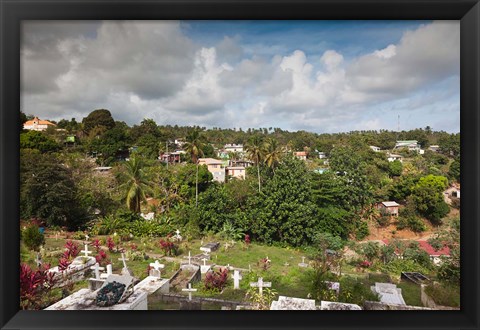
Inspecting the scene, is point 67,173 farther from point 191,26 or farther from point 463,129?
point 463,129

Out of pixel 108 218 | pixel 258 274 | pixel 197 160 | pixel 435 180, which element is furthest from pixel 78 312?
pixel 435 180

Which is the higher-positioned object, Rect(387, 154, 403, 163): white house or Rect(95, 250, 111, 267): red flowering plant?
Rect(387, 154, 403, 163): white house

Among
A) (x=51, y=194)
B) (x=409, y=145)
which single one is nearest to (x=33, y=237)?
(x=51, y=194)

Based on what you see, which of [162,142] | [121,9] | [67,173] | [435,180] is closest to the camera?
[121,9]

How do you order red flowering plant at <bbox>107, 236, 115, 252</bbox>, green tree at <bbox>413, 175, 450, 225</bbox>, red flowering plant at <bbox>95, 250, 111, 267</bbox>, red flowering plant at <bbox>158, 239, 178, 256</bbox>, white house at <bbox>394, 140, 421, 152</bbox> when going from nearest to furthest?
red flowering plant at <bbox>95, 250, 111, 267</bbox> < red flowering plant at <bbox>107, 236, 115, 252</bbox> < red flowering plant at <bbox>158, 239, 178, 256</bbox> < green tree at <bbox>413, 175, 450, 225</bbox> < white house at <bbox>394, 140, 421, 152</bbox>

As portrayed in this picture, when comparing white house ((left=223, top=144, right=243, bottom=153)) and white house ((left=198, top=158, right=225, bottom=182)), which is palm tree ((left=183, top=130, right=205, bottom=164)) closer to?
white house ((left=198, top=158, right=225, bottom=182))

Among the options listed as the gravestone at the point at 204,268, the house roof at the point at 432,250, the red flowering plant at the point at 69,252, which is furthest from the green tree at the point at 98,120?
the house roof at the point at 432,250

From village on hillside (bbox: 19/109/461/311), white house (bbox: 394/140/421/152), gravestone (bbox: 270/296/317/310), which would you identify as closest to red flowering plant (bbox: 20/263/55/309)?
village on hillside (bbox: 19/109/461/311)

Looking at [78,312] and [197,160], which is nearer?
[78,312]
